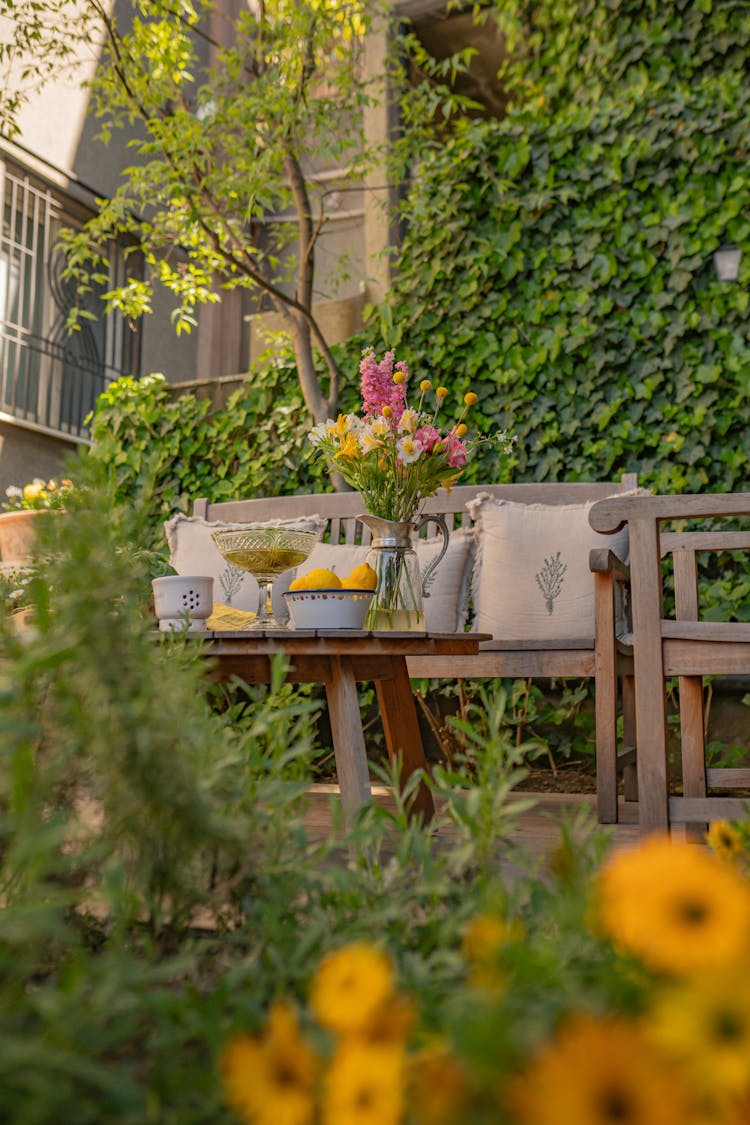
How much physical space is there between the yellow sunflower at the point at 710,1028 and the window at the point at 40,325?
18.8 ft

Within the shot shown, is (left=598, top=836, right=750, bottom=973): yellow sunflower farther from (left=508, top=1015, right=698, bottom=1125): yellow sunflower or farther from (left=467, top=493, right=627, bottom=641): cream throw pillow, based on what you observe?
(left=467, top=493, right=627, bottom=641): cream throw pillow

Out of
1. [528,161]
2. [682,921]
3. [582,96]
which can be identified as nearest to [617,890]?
[682,921]

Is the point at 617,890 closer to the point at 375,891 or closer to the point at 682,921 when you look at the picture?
the point at 682,921

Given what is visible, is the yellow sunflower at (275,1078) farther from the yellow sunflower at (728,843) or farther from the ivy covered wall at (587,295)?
the ivy covered wall at (587,295)

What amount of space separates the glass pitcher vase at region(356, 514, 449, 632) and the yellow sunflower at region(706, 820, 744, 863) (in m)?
1.33

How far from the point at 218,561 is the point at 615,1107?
300cm

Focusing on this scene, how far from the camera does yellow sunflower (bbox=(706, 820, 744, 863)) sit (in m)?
0.56

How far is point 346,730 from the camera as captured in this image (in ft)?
5.74

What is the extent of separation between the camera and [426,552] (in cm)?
291

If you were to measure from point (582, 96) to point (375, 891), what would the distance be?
4497mm

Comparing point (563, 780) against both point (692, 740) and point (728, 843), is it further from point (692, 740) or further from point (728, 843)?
point (728, 843)

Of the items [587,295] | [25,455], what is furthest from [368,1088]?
[25,455]

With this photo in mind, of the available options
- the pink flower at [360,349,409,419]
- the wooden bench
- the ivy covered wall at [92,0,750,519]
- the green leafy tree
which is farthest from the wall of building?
the pink flower at [360,349,409,419]

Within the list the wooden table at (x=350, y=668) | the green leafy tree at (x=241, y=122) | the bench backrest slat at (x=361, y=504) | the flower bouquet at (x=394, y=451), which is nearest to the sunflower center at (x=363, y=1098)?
the wooden table at (x=350, y=668)
